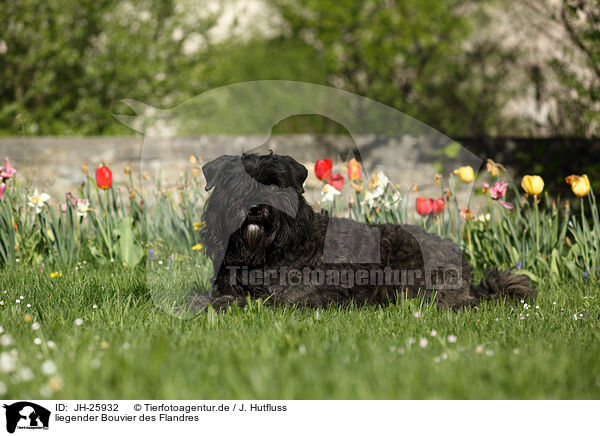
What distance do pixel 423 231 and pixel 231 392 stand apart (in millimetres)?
2472

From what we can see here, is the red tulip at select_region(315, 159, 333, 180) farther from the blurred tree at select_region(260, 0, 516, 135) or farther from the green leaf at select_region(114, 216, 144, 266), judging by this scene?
the blurred tree at select_region(260, 0, 516, 135)

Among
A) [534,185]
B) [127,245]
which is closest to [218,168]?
[127,245]

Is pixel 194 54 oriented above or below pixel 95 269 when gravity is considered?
above

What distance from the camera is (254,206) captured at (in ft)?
11.0

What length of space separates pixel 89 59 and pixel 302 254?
9657 millimetres

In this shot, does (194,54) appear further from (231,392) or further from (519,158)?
(231,392)

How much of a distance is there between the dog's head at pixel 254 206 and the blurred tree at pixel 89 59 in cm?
813

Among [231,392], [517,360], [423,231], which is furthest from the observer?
[423,231]

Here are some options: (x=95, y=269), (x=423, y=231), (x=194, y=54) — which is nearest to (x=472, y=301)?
(x=423, y=231)

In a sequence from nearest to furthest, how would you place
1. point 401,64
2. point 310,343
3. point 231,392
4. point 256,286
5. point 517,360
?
point 231,392
point 517,360
point 310,343
point 256,286
point 401,64

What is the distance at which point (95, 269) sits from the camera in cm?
487

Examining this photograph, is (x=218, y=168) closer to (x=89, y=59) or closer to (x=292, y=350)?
(x=292, y=350)

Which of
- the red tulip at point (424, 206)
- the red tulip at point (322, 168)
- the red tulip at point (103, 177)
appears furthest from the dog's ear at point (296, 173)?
the red tulip at point (103, 177)
